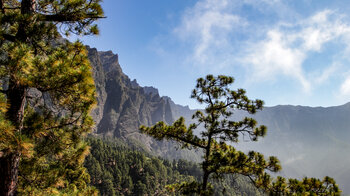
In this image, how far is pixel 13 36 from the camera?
4.54m

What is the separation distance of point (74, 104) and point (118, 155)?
102 m

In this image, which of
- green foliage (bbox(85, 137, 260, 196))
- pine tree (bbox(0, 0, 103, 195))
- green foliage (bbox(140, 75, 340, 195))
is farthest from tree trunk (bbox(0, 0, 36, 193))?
green foliage (bbox(85, 137, 260, 196))

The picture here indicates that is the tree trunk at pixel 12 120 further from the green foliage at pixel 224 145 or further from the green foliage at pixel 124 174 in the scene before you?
the green foliage at pixel 124 174

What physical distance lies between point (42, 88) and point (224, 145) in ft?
25.2

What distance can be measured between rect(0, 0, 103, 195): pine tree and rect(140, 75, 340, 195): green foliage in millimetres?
3804

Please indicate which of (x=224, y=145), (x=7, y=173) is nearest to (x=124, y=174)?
(x=224, y=145)

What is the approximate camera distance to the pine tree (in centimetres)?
381

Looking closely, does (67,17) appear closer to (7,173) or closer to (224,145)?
(7,173)

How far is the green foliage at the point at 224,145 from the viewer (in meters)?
6.20

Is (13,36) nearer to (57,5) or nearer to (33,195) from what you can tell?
(57,5)

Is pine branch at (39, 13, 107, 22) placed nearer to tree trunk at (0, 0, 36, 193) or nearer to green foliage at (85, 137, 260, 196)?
tree trunk at (0, 0, 36, 193)

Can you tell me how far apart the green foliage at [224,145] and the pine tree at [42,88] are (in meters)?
3.80

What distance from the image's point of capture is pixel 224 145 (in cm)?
865

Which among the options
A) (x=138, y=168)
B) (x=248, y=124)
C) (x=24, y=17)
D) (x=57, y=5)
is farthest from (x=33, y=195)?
(x=138, y=168)
